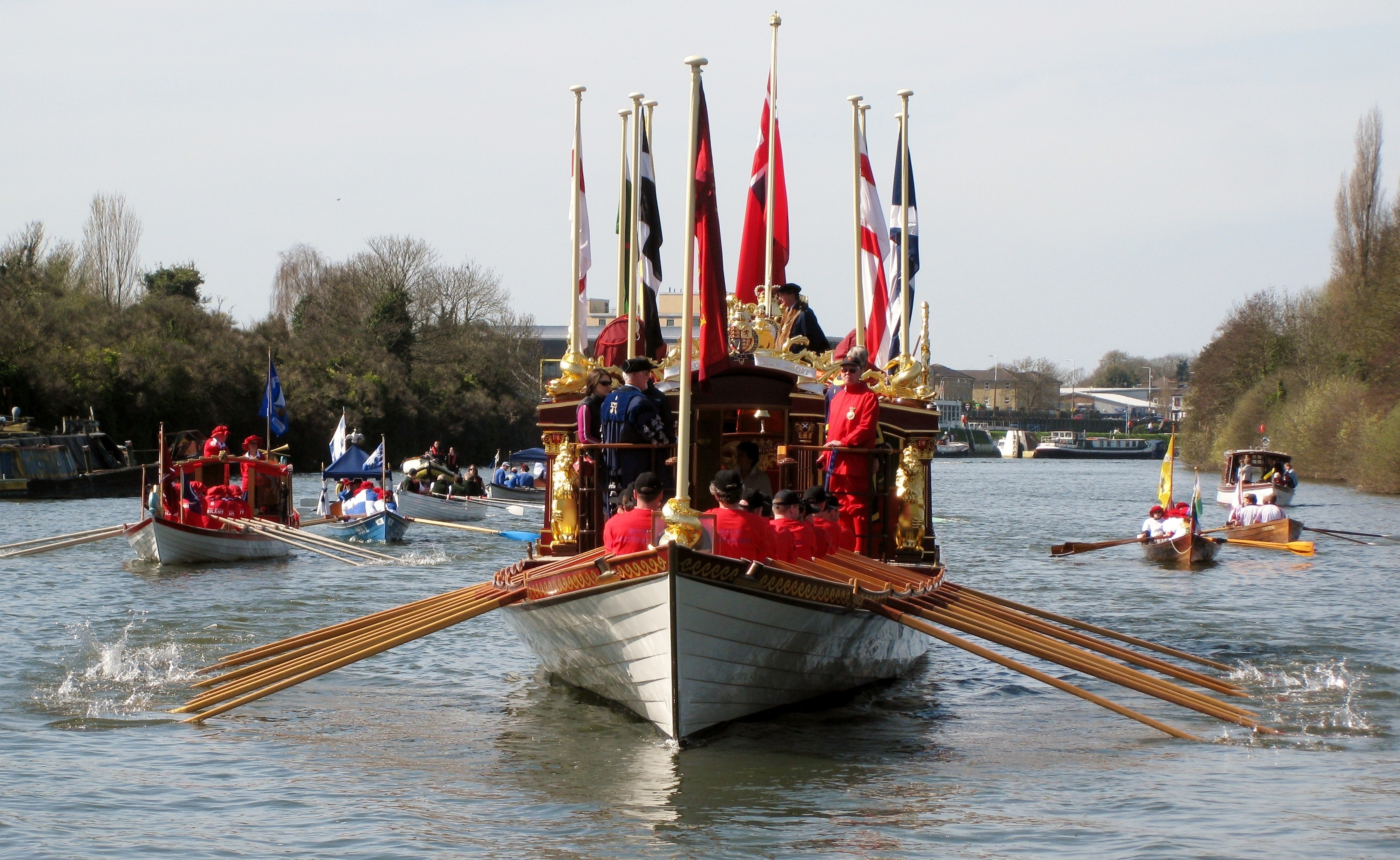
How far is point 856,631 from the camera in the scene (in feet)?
43.1

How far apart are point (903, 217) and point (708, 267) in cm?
633

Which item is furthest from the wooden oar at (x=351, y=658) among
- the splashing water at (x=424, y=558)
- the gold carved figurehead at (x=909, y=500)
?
the splashing water at (x=424, y=558)

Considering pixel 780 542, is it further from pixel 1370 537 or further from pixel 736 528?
pixel 1370 537

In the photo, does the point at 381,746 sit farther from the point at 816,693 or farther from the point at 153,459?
the point at 153,459

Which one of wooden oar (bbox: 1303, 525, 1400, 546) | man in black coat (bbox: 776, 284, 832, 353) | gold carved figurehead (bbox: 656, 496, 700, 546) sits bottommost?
wooden oar (bbox: 1303, 525, 1400, 546)

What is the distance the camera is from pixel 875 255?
674 inches

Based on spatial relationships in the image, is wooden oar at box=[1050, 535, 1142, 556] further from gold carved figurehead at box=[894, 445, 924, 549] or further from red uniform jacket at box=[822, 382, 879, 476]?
red uniform jacket at box=[822, 382, 879, 476]

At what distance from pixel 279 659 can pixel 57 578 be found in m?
14.9

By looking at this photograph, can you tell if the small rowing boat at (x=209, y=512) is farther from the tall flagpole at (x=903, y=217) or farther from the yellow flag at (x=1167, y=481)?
the yellow flag at (x=1167, y=481)

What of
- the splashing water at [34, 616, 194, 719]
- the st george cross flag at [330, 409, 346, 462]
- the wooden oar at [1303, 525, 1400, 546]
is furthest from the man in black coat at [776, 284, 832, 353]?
the st george cross flag at [330, 409, 346, 462]

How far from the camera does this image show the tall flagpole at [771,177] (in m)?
15.9

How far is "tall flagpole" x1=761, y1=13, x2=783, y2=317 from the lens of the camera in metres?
15.9

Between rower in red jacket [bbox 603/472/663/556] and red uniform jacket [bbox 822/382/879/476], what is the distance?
276cm

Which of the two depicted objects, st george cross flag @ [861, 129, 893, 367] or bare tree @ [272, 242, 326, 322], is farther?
bare tree @ [272, 242, 326, 322]
